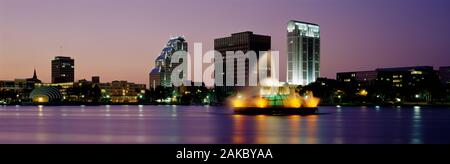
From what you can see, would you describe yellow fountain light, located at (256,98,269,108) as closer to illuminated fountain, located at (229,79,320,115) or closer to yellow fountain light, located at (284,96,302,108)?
illuminated fountain, located at (229,79,320,115)

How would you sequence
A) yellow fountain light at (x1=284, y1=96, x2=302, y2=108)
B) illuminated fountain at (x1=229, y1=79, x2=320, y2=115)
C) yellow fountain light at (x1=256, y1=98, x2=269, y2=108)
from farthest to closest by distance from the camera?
1. yellow fountain light at (x1=256, y1=98, x2=269, y2=108)
2. yellow fountain light at (x1=284, y1=96, x2=302, y2=108)
3. illuminated fountain at (x1=229, y1=79, x2=320, y2=115)

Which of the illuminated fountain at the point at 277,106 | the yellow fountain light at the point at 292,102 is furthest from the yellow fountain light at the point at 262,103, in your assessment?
the yellow fountain light at the point at 292,102

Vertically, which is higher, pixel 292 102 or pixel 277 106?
pixel 292 102

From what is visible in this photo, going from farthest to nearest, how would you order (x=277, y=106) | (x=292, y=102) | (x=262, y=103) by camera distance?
(x=262, y=103), (x=292, y=102), (x=277, y=106)

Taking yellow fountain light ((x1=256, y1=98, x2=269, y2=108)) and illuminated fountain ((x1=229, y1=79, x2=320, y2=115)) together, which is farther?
yellow fountain light ((x1=256, y1=98, x2=269, y2=108))

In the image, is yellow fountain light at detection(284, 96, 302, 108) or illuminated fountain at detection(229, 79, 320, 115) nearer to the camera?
illuminated fountain at detection(229, 79, 320, 115)

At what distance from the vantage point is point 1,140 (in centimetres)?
4859

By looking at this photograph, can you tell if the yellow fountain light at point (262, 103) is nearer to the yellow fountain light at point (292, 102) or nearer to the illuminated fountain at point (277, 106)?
the illuminated fountain at point (277, 106)

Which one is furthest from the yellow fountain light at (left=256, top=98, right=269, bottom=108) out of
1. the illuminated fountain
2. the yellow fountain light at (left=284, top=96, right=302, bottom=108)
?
the yellow fountain light at (left=284, top=96, right=302, bottom=108)

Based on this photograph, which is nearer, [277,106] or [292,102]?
[277,106]

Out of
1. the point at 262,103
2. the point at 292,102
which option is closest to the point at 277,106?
the point at 262,103

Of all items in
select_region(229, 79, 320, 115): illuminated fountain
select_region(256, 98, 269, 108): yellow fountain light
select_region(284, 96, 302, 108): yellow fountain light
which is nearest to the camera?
select_region(229, 79, 320, 115): illuminated fountain

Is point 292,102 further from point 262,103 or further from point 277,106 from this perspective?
point 277,106

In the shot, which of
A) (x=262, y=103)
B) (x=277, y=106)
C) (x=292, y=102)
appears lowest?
(x=277, y=106)
